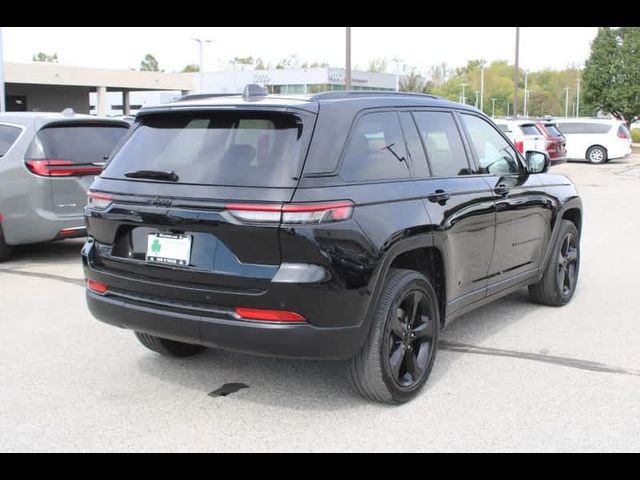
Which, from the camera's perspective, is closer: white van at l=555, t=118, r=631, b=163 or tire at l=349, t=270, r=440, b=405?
tire at l=349, t=270, r=440, b=405

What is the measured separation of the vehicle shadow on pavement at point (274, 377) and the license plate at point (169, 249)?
3.01 feet

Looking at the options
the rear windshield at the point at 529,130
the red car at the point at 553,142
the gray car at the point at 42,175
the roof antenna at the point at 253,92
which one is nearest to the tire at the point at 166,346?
the roof antenna at the point at 253,92

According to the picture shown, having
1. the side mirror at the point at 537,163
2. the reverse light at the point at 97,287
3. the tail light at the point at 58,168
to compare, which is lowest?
the reverse light at the point at 97,287

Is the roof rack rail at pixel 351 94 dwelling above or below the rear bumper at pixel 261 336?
above

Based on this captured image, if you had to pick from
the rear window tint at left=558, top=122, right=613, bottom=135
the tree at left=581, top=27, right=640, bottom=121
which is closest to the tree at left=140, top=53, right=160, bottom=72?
the tree at left=581, top=27, right=640, bottom=121

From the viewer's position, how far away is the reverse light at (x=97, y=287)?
4.22m

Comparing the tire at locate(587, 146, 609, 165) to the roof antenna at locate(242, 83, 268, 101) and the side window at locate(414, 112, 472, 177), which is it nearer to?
the side window at locate(414, 112, 472, 177)

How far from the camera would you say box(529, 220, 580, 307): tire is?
6262 mm

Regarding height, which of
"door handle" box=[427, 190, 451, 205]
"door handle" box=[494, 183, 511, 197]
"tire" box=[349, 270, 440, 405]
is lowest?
"tire" box=[349, 270, 440, 405]

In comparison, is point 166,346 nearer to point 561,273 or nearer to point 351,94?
point 351,94

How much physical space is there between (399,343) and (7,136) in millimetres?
5930

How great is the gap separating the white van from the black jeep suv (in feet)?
90.1

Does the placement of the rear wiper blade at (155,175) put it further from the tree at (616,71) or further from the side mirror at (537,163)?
the tree at (616,71)
